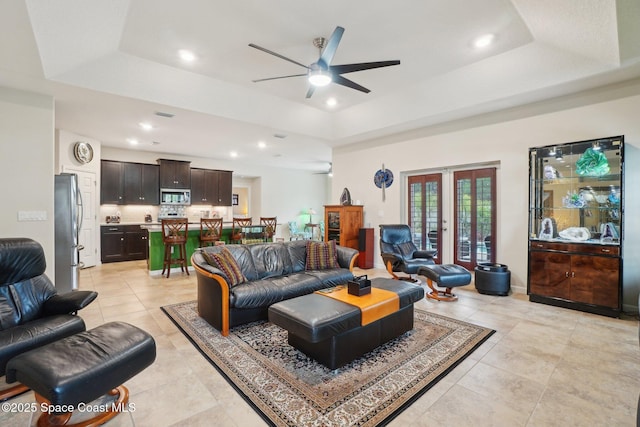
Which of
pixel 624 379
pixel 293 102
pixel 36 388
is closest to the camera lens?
pixel 36 388

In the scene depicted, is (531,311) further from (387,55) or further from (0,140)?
(0,140)

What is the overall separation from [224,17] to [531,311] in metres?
4.94

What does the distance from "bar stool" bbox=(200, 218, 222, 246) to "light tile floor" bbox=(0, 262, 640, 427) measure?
2.63 meters

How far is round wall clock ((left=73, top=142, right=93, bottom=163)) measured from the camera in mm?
6230

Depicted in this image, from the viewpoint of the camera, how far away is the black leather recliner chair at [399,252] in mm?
4801

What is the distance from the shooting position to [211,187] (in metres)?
9.11

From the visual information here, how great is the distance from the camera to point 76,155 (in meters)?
6.23

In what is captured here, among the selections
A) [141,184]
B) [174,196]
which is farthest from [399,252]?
[141,184]

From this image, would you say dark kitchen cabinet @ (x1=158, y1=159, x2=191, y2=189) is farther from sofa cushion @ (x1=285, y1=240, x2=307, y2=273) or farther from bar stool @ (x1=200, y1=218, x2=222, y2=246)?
sofa cushion @ (x1=285, y1=240, x2=307, y2=273)

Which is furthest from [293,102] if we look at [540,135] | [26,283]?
[26,283]

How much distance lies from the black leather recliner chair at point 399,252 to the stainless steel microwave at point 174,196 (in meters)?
5.90

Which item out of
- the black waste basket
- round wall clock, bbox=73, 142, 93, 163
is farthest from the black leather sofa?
round wall clock, bbox=73, 142, 93, 163

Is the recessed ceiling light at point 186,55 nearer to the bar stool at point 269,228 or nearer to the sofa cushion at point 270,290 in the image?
the sofa cushion at point 270,290

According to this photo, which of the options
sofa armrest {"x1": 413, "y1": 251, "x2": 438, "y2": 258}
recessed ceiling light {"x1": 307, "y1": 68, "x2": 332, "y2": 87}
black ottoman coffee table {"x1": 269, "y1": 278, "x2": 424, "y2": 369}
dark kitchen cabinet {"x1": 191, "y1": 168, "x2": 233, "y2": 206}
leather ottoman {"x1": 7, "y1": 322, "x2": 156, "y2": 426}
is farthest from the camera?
dark kitchen cabinet {"x1": 191, "y1": 168, "x2": 233, "y2": 206}
